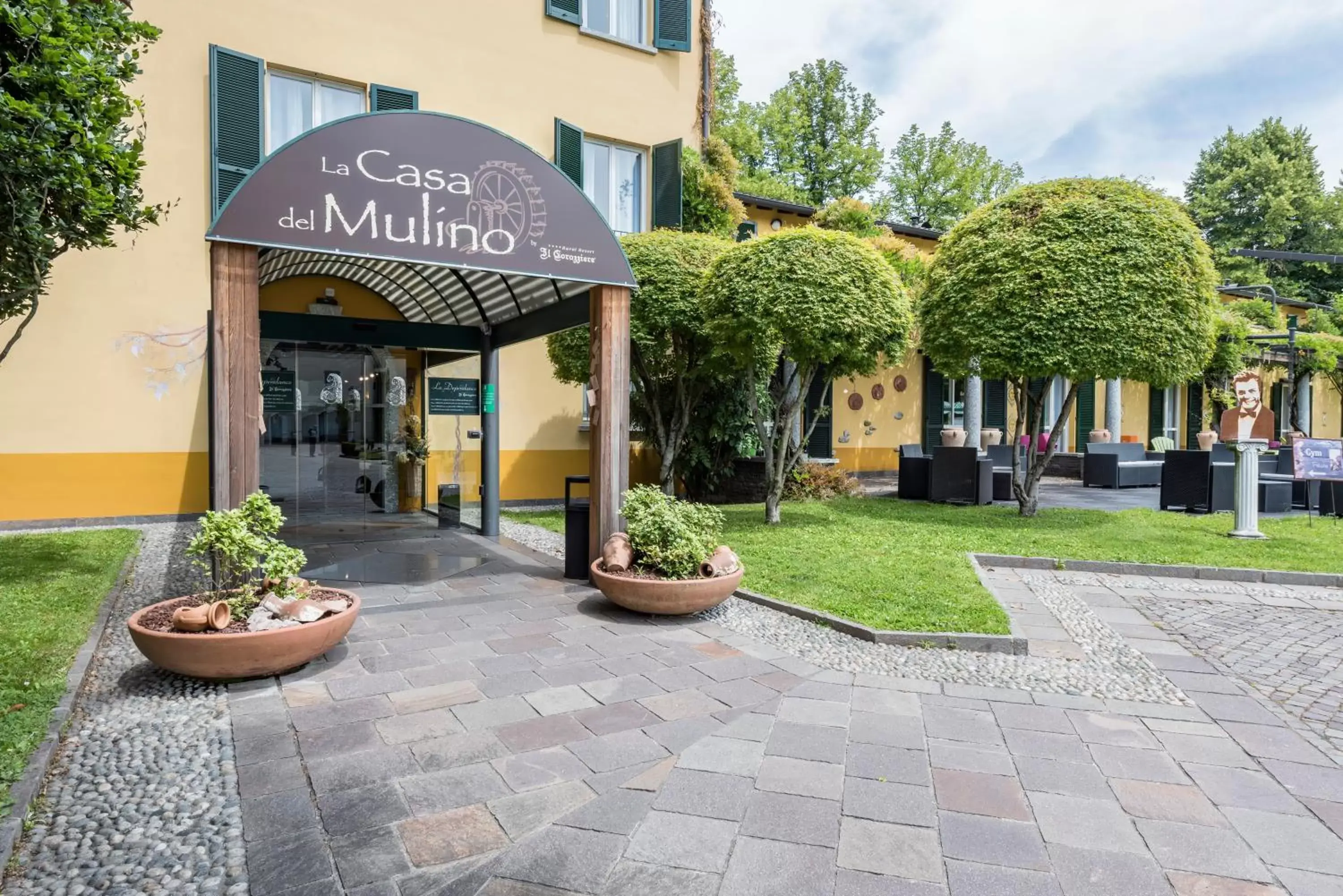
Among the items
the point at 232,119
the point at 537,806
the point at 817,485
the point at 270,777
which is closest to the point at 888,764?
the point at 537,806

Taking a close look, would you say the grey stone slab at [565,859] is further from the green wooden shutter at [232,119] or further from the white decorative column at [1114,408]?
the white decorative column at [1114,408]

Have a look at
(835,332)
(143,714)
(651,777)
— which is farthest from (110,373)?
(651,777)

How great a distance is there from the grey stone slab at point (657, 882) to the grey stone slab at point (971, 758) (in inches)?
53.7

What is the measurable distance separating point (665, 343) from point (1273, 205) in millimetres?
36305

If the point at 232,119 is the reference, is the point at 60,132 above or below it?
below

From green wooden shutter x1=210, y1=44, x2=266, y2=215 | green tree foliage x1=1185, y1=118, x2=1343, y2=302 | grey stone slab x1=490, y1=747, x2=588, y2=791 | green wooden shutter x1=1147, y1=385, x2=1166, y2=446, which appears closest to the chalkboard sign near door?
green wooden shutter x1=210, y1=44, x2=266, y2=215

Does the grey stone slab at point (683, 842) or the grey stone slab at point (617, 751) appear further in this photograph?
the grey stone slab at point (617, 751)

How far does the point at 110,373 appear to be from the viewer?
31.9 feet

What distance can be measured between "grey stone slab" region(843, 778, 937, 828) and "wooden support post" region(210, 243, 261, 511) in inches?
164

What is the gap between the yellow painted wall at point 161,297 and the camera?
9.36 m

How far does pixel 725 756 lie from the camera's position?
3447mm

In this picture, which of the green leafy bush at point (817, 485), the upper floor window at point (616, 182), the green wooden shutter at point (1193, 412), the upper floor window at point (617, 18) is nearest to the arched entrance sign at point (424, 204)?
the upper floor window at point (616, 182)

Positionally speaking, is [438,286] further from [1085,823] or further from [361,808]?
[1085,823]

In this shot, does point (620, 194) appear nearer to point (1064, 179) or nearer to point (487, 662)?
point (1064, 179)
